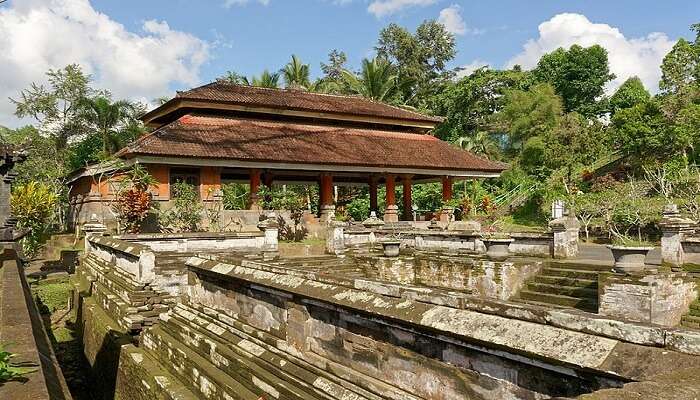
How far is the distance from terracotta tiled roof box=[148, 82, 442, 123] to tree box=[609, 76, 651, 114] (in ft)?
81.3

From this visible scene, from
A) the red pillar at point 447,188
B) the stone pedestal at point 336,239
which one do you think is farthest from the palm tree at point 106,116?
the stone pedestal at point 336,239

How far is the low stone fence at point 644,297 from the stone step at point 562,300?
0.86 metres

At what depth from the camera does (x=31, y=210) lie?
19.2 metres

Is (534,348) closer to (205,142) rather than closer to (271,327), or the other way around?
(271,327)

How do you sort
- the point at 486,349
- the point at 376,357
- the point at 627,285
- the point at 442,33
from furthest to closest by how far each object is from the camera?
the point at 442,33, the point at 627,285, the point at 376,357, the point at 486,349

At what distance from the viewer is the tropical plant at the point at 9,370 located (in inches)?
114

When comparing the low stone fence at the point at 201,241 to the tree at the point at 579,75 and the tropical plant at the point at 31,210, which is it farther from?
the tree at the point at 579,75

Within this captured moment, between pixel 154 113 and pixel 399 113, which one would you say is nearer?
pixel 154 113

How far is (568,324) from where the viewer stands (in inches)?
107

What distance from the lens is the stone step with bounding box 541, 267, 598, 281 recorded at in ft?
30.3

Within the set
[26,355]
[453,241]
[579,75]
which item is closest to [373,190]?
[453,241]

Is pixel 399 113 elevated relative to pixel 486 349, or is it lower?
elevated

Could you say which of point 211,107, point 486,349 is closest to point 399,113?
point 211,107

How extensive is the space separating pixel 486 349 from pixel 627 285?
507cm
